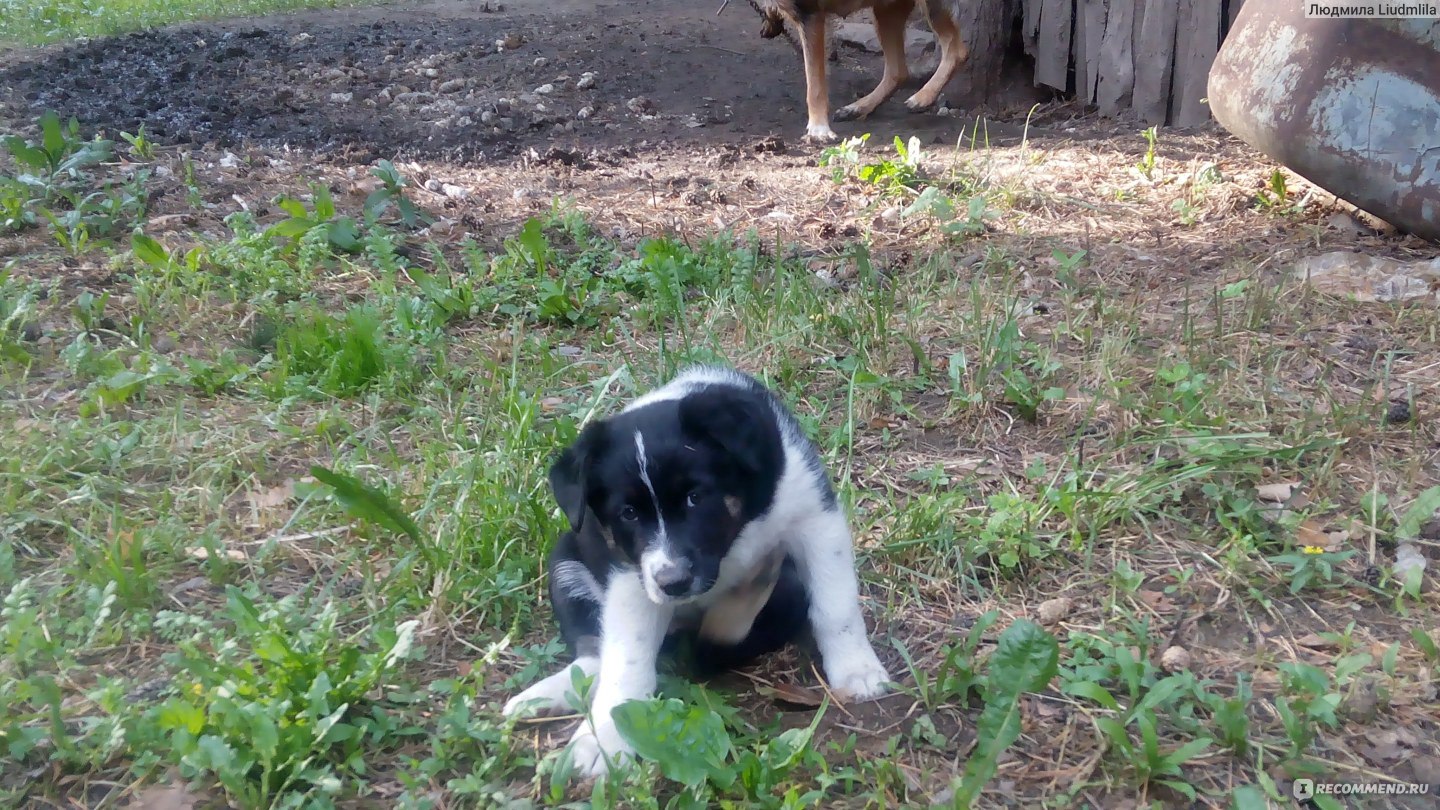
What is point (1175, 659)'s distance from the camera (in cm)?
249

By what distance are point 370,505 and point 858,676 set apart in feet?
4.61

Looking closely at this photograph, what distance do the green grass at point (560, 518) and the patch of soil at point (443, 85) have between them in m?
2.55

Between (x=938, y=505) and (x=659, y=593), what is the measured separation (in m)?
1.07

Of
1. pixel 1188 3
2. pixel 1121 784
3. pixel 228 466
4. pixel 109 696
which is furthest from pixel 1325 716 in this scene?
pixel 1188 3

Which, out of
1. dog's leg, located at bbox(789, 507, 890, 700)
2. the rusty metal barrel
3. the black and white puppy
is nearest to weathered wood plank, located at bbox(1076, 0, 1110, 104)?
the rusty metal barrel

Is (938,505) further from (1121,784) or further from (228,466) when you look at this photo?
(228,466)

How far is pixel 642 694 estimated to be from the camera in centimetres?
239

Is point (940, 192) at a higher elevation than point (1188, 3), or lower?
lower

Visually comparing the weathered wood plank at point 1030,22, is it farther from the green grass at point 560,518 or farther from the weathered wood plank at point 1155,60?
the green grass at point 560,518

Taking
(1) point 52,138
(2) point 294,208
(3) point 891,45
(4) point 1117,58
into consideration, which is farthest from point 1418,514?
(3) point 891,45

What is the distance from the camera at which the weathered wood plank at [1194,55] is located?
6.73m

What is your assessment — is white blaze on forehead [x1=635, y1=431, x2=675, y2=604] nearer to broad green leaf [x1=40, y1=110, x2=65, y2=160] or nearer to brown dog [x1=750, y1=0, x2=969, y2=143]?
broad green leaf [x1=40, y1=110, x2=65, y2=160]

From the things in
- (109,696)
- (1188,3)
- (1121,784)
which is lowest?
(1121,784)

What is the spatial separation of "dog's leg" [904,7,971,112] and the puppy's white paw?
22.7 feet
